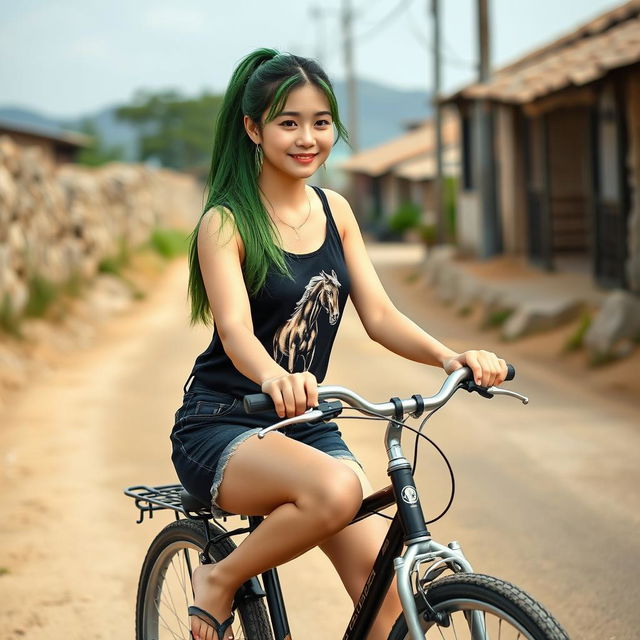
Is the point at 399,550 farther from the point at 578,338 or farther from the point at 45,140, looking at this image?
the point at 45,140

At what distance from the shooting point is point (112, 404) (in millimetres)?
9086

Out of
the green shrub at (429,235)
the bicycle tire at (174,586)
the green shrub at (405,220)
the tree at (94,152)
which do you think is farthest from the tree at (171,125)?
the bicycle tire at (174,586)

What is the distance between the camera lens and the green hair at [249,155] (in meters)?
2.67

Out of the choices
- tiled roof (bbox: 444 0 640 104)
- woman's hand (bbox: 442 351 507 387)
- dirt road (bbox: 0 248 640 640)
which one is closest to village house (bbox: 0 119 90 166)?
tiled roof (bbox: 444 0 640 104)

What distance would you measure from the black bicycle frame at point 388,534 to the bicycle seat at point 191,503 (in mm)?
445

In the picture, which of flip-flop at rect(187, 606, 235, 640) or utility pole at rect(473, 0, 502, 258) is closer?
flip-flop at rect(187, 606, 235, 640)

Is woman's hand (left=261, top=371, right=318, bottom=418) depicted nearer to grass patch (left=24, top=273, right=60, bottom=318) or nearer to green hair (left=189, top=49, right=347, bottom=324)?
green hair (left=189, top=49, right=347, bottom=324)

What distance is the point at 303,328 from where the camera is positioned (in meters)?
2.72

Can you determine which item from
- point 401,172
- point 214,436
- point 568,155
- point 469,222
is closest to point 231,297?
point 214,436

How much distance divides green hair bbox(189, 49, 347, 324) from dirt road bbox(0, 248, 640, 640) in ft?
5.89

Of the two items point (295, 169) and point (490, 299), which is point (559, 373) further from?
point (295, 169)

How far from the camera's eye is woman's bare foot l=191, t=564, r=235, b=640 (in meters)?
2.64

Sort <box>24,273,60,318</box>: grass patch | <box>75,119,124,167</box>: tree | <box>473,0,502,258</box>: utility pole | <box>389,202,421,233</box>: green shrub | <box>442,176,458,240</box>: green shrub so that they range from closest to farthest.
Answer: <box>24,273,60,318</box>: grass patch → <box>473,0,502,258</box>: utility pole → <box>442,176,458,240</box>: green shrub → <box>389,202,421,233</box>: green shrub → <box>75,119,124,167</box>: tree

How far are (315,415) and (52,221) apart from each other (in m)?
14.2
